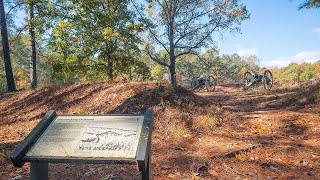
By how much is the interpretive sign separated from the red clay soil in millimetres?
1465

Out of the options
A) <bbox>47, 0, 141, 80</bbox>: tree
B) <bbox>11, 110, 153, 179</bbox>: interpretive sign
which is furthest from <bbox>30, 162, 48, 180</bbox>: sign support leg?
<bbox>47, 0, 141, 80</bbox>: tree

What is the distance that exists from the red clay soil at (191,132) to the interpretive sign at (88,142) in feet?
4.81

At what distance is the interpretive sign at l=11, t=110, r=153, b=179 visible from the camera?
3.13m

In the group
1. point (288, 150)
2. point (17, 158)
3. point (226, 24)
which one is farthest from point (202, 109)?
point (226, 24)

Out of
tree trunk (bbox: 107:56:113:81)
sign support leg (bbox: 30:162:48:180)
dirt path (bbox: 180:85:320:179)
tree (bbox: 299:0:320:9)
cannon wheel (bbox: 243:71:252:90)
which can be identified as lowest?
dirt path (bbox: 180:85:320:179)

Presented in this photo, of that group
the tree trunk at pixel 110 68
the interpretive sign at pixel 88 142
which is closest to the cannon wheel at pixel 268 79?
the tree trunk at pixel 110 68

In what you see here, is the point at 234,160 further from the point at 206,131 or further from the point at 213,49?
the point at 213,49

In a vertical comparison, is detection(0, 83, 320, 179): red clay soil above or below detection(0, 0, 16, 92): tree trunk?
below

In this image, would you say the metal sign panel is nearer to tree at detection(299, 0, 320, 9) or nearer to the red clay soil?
the red clay soil

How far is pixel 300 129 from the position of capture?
7242 millimetres

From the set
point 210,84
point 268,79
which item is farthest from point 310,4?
point 210,84

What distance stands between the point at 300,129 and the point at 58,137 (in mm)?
6086

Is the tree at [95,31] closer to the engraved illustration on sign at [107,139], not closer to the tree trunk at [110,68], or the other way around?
the tree trunk at [110,68]

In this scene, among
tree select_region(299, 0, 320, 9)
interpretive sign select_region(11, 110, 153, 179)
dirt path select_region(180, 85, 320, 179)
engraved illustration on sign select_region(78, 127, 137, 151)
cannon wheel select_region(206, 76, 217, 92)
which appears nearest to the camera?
interpretive sign select_region(11, 110, 153, 179)
